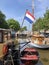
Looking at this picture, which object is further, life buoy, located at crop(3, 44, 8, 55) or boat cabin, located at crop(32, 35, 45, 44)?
boat cabin, located at crop(32, 35, 45, 44)

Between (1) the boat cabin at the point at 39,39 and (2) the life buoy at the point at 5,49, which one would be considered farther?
(1) the boat cabin at the point at 39,39

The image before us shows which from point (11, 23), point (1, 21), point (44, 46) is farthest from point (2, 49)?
point (11, 23)

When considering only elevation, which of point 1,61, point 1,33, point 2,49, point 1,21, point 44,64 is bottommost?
point 44,64

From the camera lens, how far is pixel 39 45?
73.4 ft

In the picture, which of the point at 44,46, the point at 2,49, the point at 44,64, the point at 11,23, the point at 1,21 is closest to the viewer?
the point at 2,49

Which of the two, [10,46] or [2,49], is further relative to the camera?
[10,46]

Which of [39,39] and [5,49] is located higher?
[39,39]

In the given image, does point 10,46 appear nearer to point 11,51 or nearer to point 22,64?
point 11,51

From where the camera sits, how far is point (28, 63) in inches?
378

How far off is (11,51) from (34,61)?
4.82 ft

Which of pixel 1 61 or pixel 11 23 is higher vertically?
pixel 11 23

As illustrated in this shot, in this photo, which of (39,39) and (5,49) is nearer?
(5,49)

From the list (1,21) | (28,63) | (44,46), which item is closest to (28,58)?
(28,63)

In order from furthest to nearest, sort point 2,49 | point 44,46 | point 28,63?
point 44,46 → point 28,63 → point 2,49
